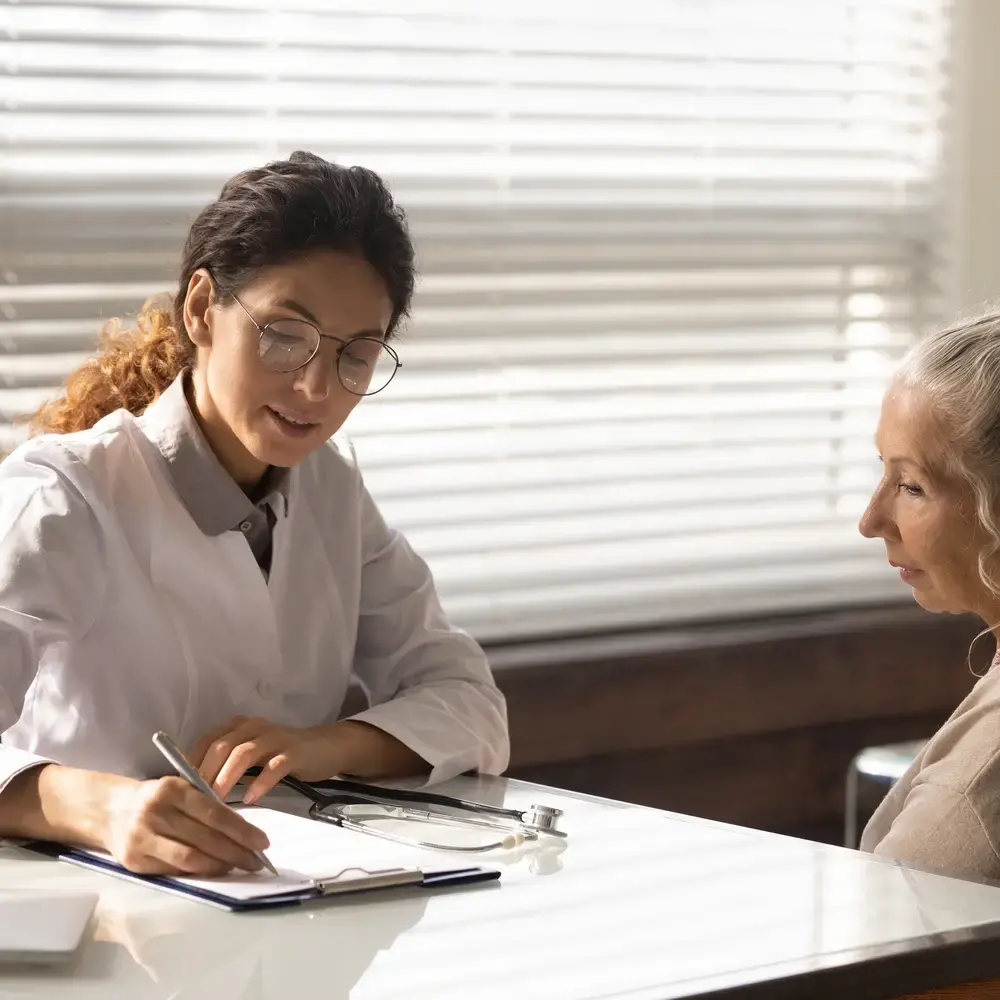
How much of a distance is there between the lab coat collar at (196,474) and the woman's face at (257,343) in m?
0.04

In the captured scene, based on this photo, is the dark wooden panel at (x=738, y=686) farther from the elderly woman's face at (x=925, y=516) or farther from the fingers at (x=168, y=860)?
the fingers at (x=168, y=860)

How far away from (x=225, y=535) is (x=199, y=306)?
266 millimetres

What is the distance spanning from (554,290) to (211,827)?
1.74 metres

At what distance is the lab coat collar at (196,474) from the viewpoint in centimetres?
181

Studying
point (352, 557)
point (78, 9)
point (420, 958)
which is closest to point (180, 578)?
point (352, 557)

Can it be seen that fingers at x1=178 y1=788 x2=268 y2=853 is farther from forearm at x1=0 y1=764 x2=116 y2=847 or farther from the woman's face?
the woman's face

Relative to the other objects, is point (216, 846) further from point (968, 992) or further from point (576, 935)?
point (968, 992)

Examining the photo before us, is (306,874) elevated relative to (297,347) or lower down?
lower down

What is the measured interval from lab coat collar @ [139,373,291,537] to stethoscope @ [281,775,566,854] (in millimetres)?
317

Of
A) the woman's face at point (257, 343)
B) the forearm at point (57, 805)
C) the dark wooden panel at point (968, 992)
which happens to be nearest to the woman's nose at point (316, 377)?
the woman's face at point (257, 343)

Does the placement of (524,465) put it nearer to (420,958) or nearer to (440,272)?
(440,272)

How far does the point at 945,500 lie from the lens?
65.1 inches

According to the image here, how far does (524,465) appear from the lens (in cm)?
287

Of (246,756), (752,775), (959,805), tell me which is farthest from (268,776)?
(752,775)
